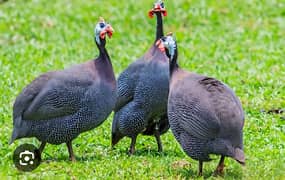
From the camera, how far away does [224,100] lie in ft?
22.0

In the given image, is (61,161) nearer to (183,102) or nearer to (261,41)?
(183,102)

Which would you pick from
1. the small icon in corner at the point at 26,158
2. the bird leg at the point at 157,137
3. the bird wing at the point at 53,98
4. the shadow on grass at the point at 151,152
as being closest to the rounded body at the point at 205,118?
the bird wing at the point at 53,98

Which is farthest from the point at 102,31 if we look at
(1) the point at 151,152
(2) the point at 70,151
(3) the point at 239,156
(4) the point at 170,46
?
(3) the point at 239,156

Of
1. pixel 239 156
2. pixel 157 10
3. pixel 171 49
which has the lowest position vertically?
pixel 239 156

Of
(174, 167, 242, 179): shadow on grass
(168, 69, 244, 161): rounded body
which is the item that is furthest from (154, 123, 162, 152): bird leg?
(168, 69, 244, 161): rounded body

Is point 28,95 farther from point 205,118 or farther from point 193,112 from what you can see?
point 205,118

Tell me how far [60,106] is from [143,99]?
90 cm

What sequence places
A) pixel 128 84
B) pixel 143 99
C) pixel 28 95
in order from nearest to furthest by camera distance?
pixel 28 95
pixel 143 99
pixel 128 84

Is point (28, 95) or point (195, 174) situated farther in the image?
point (28, 95)

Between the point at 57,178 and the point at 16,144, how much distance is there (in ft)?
4.30

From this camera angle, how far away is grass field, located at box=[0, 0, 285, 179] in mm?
7332

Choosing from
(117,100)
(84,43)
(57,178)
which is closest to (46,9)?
(84,43)

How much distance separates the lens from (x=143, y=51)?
478 inches

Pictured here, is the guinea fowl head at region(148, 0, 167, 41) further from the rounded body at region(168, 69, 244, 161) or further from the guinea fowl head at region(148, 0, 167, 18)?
the rounded body at region(168, 69, 244, 161)
